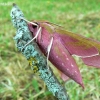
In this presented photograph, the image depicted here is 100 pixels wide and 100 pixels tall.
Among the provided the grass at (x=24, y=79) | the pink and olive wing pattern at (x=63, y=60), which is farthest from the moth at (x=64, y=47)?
the grass at (x=24, y=79)

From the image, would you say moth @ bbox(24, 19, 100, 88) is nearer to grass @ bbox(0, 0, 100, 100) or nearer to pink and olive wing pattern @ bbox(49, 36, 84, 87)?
pink and olive wing pattern @ bbox(49, 36, 84, 87)

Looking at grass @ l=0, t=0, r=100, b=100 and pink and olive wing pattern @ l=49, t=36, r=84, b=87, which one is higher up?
pink and olive wing pattern @ l=49, t=36, r=84, b=87

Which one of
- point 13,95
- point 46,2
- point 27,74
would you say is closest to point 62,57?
point 13,95

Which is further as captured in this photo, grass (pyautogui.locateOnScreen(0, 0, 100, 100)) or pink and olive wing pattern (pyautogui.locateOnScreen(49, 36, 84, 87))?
grass (pyautogui.locateOnScreen(0, 0, 100, 100))

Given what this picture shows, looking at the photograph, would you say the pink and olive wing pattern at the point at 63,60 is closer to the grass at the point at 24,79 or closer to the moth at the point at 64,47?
the moth at the point at 64,47

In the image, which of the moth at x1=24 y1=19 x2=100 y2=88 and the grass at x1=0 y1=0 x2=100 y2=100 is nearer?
the moth at x1=24 y1=19 x2=100 y2=88

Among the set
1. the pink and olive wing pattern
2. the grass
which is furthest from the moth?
the grass

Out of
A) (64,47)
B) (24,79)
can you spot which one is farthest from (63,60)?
(24,79)

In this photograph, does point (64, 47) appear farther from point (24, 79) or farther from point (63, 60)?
point (24, 79)

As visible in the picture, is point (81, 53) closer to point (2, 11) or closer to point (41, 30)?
point (41, 30)
